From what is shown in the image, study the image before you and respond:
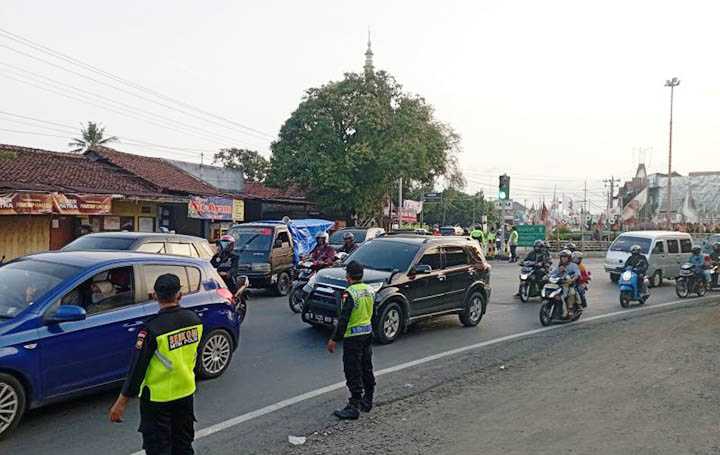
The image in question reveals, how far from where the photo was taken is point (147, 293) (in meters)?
6.31

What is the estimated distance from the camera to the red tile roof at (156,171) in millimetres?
26812

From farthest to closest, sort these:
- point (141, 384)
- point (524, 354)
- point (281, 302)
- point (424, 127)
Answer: point (424, 127)
point (281, 302)
point (524, 354)
point (141, 384)

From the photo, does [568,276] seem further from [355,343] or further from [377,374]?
[355,343]

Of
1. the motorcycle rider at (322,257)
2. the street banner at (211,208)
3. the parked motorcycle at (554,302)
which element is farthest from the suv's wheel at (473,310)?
the street banner at (211,208)

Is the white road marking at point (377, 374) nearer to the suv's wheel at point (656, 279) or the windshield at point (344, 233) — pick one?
the suv's wheel at point (656, 279)

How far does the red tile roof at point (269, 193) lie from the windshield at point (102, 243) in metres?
22.2

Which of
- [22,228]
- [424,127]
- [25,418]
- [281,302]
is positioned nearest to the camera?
[25,418]

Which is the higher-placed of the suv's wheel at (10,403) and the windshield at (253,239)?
the windshield at (253,239)

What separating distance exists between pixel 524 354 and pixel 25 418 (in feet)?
22.0

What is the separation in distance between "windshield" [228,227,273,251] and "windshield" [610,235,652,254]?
1237 cm

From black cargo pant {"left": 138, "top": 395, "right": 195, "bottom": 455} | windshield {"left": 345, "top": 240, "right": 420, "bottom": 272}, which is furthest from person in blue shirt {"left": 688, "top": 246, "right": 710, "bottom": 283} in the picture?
black cargo pant {"left": 138, "top": 395, "right": 195, "bottom": 455}

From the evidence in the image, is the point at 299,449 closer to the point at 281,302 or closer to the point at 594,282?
the point at 281,302

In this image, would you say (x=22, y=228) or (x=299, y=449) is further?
(x=22, y=228)

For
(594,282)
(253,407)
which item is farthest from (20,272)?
(594,282)
